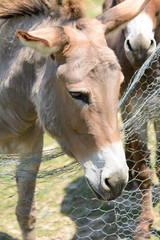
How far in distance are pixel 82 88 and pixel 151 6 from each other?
1321 millimetres

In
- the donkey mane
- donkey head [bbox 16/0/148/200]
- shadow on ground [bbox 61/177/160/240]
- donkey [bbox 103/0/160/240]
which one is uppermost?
the donkey mane

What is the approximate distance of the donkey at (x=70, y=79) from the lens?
1850 mm

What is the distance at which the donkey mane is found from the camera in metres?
2.19

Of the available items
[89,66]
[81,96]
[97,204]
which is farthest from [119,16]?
[97,204]

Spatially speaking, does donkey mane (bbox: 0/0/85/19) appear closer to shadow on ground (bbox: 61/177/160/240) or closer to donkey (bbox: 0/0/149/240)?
donkey (bbox: 0/0/149/240)

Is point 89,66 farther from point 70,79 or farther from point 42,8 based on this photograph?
point 42,8

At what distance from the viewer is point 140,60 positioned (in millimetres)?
2719

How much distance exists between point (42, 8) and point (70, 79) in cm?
70

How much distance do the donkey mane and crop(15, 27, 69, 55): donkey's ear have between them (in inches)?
11.2

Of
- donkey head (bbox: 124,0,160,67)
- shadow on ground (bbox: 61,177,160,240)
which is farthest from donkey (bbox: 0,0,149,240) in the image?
shadow on ground (bbox: 61,177,160,240)

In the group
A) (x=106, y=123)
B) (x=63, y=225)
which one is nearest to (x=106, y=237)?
(x=63, y=225)

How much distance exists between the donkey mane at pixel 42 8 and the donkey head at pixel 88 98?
0.59 ft

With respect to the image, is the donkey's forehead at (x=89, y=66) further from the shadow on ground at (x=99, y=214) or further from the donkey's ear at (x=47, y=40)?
the shadow on ground at (x=99, y=214)

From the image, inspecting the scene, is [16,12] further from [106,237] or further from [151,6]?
[106,237]
